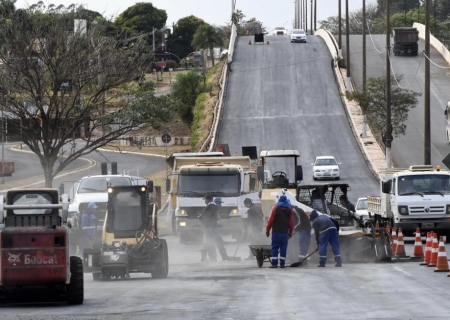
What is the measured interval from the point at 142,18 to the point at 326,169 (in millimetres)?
100293

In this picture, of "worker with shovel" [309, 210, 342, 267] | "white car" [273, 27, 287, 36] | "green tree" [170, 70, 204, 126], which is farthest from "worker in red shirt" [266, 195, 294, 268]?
"white car" [273, 27, 287, 36]

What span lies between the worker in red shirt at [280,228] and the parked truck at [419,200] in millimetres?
8787

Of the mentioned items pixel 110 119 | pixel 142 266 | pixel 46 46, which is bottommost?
pixel 142 266

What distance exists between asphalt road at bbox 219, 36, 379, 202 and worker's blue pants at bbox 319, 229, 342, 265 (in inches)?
1082

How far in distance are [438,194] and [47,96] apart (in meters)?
16.6

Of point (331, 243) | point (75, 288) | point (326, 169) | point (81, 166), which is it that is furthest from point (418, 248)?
point (81, 166)

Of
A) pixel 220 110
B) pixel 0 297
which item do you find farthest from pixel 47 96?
pixel 220 110

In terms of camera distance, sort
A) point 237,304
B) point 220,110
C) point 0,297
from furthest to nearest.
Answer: point 220,110
point 0,297
point 237,304

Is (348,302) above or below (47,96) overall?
below

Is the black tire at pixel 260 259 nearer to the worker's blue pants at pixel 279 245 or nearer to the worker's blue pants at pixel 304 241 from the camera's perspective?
the worker's blue pants at pixel 279 245

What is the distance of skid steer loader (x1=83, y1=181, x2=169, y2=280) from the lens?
21.9m

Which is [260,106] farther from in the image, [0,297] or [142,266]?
[0,297]

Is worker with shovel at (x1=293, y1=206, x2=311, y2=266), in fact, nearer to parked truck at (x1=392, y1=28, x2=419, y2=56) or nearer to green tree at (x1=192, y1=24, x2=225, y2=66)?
parked truck at (x1=392, y1=28, x2=419, y2=56)

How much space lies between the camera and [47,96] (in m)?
40.9
